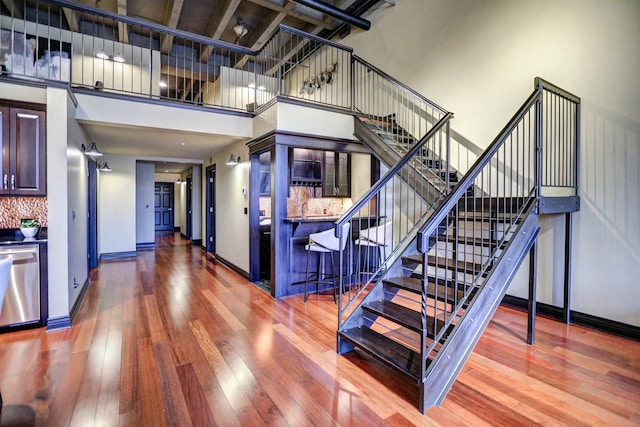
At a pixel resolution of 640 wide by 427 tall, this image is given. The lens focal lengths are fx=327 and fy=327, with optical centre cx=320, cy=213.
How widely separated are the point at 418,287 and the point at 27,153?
4.04 metres

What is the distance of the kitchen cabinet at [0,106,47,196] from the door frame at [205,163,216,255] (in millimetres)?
4220

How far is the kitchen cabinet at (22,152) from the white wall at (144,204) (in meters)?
5.94

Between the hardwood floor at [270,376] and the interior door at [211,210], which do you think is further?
the interior door at [211,210]

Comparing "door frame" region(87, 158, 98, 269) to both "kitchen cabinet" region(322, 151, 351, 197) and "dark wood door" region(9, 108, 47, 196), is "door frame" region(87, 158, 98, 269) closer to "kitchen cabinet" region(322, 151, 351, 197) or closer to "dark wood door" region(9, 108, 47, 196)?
"dark wood door" region(9, 108, 47, 196)

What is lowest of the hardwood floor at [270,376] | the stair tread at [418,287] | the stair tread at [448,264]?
the hardwood floor at [270,376]

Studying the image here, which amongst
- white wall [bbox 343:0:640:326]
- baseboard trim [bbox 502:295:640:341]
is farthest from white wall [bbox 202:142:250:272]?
baseboard trim [bbox 502:295:640:341]

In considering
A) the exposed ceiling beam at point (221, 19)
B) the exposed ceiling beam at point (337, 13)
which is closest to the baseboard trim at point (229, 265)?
the exposed ceiling beam at point (337, 13)

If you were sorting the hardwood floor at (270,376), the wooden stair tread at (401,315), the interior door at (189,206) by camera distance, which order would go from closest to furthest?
1. the hardwood floor at (270,376)
2. the wooden stair tread at (401,315)
3. the interior door at (189,206)

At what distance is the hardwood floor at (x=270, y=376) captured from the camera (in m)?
2.00

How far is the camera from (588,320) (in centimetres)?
342

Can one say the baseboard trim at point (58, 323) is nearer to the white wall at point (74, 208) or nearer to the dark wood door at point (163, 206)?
the white wall at point (74, 208)

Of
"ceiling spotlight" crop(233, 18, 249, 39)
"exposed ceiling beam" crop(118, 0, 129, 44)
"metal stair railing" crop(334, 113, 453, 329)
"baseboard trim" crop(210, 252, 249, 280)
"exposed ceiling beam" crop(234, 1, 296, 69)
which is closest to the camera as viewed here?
"metal stair railing" crop(334, 113, 453, 329)

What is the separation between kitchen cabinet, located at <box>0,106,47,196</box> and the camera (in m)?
3.27

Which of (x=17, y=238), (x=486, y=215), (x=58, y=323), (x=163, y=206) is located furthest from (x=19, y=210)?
(x=163, y=206)
